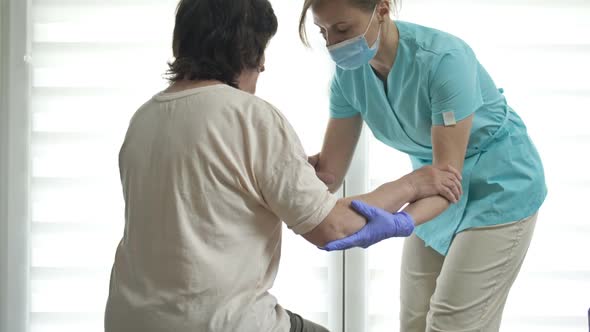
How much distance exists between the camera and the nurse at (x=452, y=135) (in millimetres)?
1824

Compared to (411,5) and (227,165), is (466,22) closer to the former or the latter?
(411,5)

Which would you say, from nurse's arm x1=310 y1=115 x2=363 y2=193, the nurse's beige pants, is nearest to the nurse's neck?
nurse's arm x1=310 y1=115 x2=363 y2=193

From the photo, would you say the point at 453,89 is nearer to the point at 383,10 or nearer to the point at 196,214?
the point at 383,10

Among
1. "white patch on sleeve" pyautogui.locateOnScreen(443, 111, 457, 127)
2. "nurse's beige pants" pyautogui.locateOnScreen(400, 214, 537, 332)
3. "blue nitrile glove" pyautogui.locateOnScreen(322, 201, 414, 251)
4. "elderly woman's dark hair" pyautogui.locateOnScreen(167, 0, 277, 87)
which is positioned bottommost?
"nurse's beige pants" pyautogui.locateOnScreen(400, 214, 537, 332)

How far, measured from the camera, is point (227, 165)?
135 cm

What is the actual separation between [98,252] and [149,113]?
4.54 feet

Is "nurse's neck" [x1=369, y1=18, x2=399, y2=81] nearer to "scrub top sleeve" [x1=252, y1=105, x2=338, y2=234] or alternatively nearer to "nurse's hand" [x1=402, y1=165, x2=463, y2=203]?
"nurse's hand" [x1=402, y1=165, x2=463, y2=203]

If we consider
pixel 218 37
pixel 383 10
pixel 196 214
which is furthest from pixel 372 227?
pixel 383 10

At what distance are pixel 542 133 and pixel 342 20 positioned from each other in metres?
1.19

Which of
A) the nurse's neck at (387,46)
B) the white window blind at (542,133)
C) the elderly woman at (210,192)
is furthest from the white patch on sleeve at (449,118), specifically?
the white window blind at (542,133)

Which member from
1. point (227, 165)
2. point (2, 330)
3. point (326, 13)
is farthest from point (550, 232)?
point (2, 330)

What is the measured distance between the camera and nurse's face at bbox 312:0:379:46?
179 centimetres

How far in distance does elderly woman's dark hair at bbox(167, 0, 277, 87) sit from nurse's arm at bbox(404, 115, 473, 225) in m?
0.58

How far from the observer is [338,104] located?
7.02ft
